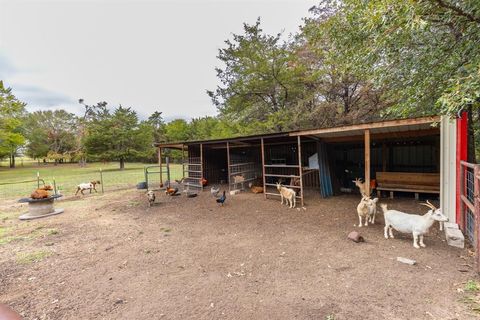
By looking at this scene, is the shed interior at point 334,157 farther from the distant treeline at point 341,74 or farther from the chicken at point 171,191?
the chicken at point 171,191

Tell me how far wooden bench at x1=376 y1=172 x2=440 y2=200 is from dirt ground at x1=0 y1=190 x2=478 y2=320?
1.33 m

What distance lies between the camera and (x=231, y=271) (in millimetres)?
3348

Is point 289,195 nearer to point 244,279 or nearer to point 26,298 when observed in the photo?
point 244,279

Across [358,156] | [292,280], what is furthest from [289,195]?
[358,156]

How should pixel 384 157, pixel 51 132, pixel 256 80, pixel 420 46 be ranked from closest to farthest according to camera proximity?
pixel 420 46 → pixel 384 157 → pixel 256 80 → pixel 51 132

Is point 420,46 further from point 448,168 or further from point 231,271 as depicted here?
point 231,271

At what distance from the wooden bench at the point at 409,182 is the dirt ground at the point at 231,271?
1328 millimetres

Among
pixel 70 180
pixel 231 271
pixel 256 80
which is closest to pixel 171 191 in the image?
pixel 231 271

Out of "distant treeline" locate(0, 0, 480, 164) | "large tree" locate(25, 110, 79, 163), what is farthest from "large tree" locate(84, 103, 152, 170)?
"large tree" locate(25, 110, 79, 163)

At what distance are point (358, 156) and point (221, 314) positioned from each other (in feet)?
30.9

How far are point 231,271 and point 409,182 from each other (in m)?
7.08

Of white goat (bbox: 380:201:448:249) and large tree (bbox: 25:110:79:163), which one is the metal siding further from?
large tree (bbox: 25:110:79:163)

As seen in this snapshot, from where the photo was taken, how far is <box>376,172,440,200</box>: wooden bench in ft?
21.7

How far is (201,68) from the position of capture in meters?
19.1
